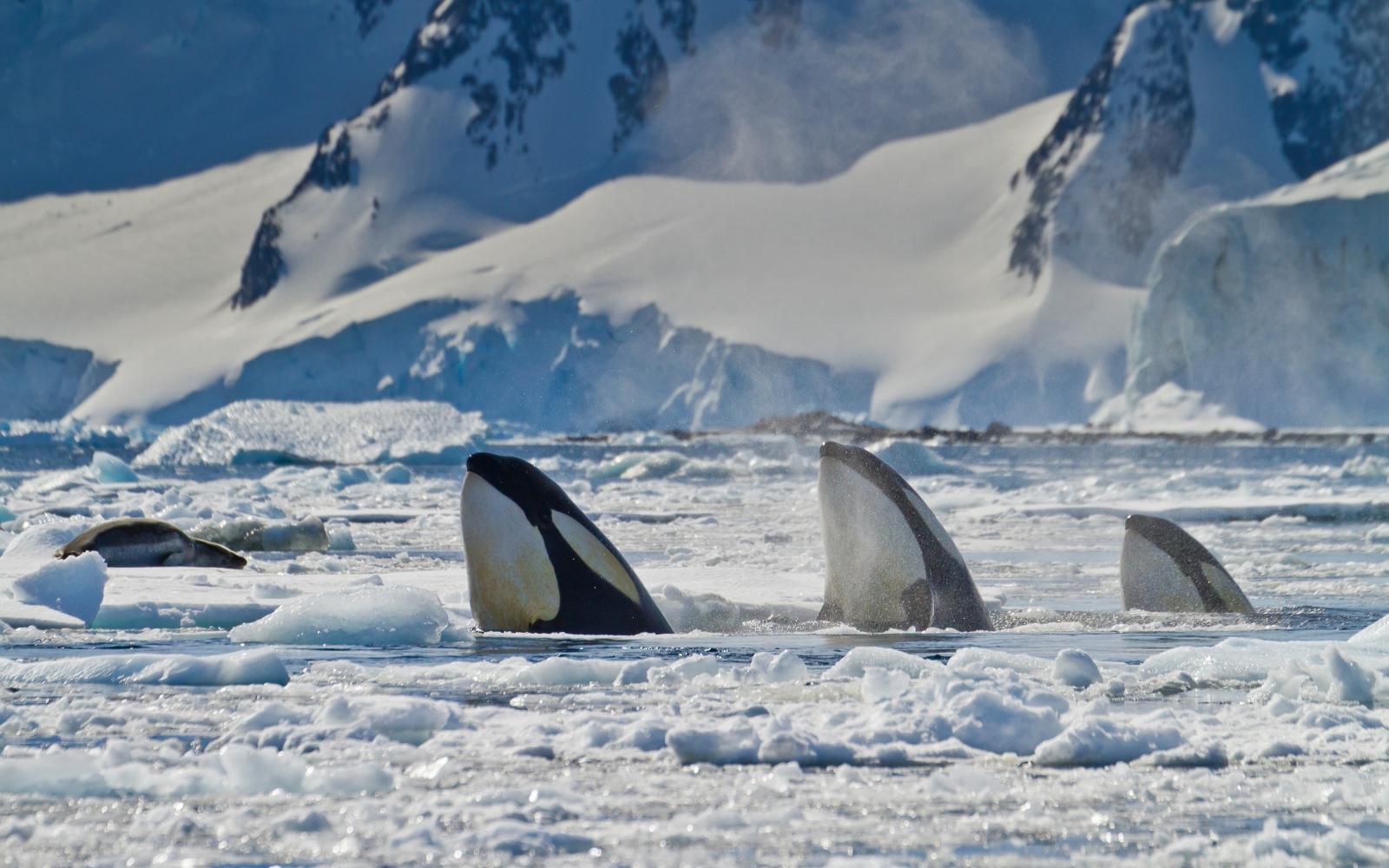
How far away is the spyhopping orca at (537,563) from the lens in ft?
23.7

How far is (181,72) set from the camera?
16762cm

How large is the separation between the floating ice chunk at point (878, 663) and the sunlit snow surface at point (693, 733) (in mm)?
11

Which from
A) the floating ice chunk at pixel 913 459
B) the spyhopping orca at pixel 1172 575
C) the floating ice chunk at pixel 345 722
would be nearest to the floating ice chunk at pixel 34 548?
the floating ice chunk at pixel 345 722

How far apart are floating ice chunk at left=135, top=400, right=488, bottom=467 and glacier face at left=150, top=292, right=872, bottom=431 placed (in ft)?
91.1

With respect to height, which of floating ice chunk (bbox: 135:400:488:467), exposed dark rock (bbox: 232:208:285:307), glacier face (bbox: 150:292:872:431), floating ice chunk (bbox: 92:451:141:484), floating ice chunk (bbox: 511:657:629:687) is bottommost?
floating ice chunk (bbox: 511:657:629:687)

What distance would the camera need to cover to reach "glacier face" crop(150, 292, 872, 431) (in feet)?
271

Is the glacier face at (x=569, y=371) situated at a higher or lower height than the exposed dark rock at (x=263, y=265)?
lower

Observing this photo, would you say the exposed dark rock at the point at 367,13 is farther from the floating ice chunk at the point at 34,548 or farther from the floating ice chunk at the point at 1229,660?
the floating ice chunk at the point at 1229,660

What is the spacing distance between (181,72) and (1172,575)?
169651 mm

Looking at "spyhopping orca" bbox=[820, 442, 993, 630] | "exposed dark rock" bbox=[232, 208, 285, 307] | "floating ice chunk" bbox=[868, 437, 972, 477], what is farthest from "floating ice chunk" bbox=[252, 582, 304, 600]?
"exposed dark rock" bbox=[232, 208, 285, 307]

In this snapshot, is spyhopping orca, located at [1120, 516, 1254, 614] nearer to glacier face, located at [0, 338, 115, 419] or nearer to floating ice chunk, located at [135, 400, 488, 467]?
floating ice chunk, located at [135, 400, 488, 467]

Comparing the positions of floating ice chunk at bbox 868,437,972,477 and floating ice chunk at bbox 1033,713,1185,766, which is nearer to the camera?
floating ice chunk at bbox 1033,713,1185,766

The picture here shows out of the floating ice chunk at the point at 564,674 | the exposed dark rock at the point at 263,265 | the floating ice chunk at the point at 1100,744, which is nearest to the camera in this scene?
the floating ice chunk at the point at 1100,744

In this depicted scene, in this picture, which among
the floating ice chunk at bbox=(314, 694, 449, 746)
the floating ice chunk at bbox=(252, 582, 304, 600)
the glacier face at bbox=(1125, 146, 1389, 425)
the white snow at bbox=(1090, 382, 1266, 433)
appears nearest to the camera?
the floating ice chunk at bbox=(314, 694, 449, 746)
